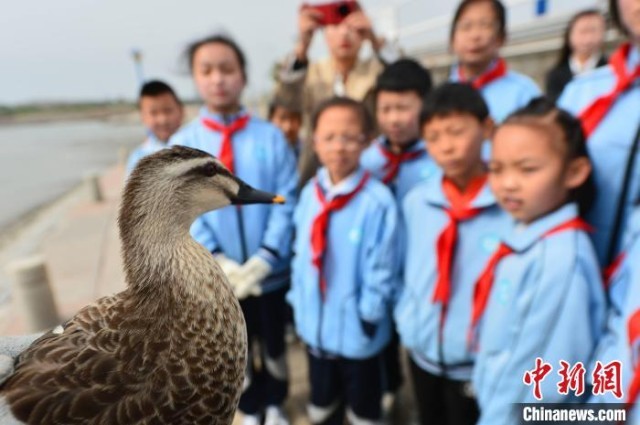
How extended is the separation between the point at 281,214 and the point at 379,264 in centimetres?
65

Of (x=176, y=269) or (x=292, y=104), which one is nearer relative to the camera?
(x=176, y=269)

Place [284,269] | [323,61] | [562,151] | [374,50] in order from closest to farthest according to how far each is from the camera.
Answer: [562,151], [284,269], [374,50], [323,61]

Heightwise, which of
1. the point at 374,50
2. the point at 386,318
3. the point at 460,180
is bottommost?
the point at 386,318

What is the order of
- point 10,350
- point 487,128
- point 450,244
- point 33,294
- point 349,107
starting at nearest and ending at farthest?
1. point 10,350
2. point 450,244
3. point 487,128
4. point 349,107
5. point 33,294

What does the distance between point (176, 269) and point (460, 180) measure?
1409 millimetres

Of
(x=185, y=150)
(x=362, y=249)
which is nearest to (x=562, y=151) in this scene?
(x=362, y=249)

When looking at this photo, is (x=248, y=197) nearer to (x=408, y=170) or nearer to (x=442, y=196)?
(x=442, y=196)

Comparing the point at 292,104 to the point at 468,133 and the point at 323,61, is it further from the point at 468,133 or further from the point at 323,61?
the point at 468,133

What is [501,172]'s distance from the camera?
172 cm

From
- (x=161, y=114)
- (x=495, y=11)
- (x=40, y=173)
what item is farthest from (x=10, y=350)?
(x=40, y=173)

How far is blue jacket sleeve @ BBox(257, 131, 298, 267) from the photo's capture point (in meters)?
2.29

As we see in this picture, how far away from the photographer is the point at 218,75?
2.14 metres

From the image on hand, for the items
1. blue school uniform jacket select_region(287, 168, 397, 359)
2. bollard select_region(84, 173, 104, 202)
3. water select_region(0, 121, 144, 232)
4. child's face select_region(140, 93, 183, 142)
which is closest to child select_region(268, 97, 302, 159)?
child's face select_region(140, 93, 183, 142)

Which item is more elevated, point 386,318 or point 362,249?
point 362,249
